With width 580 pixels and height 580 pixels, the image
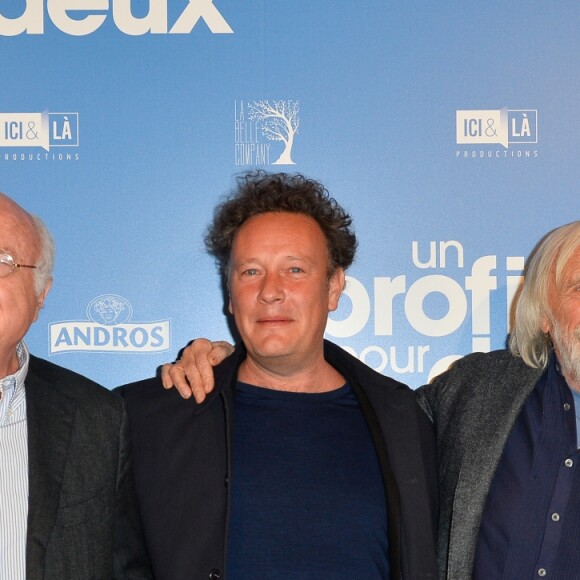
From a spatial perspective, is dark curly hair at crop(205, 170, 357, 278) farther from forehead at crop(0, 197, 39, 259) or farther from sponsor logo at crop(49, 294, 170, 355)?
forehead at crop(0, 197, 39, 259)

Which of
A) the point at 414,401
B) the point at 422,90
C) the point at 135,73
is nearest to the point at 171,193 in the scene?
the point at 135,73

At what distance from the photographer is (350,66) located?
302cm

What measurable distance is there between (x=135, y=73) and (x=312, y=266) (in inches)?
42.0

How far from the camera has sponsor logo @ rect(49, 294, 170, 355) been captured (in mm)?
2980

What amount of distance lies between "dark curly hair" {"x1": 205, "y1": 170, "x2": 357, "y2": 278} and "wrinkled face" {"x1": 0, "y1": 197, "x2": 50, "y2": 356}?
2.38 feet

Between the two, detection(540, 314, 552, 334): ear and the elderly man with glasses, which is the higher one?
detection(540, 314, 552, 334): ear

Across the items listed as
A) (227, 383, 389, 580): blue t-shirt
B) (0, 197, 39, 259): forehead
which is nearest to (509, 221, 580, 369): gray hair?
(227, 383, 389, 580): blue t-shirt

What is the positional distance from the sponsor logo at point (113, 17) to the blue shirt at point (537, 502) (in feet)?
5.66

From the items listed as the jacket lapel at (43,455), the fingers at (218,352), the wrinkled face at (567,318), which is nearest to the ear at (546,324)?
the wrinkled face at (567,318)

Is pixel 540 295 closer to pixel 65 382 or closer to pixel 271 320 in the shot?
pixel 271 320

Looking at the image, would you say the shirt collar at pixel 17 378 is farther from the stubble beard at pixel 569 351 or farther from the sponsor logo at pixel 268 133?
the stubble beard at pixel 569 351

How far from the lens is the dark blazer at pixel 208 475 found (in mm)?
2178

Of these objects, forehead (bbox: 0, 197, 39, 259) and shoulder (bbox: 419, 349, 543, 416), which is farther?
shoulder (bbox: 419, 349, 543, 416)

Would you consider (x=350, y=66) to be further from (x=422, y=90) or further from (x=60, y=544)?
(x=60, y=544)
